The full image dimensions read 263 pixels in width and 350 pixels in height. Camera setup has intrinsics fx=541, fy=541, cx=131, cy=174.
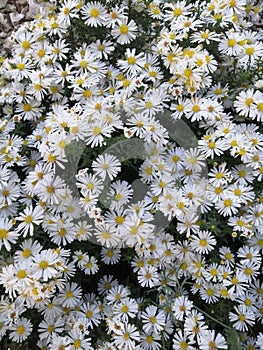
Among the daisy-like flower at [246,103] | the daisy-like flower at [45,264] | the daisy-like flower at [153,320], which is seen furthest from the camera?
the daisy-like flower at [246,103]

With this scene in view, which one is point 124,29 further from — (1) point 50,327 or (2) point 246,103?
(1) point 50,327

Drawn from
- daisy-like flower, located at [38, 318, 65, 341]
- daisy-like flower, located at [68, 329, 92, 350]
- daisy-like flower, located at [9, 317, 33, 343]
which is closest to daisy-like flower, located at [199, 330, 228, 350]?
daisy-like flower, located at [68, 329, 92, 350]

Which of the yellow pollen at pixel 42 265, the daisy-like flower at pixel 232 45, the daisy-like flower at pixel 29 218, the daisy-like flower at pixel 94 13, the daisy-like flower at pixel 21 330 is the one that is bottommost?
the daisy-like flower at pixel 21 330

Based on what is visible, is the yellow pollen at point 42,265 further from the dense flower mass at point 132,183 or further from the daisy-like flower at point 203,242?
the daisy-like flower at point 203,242

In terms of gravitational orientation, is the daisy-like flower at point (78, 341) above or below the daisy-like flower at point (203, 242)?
below

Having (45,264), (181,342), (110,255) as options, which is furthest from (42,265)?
(181,342)

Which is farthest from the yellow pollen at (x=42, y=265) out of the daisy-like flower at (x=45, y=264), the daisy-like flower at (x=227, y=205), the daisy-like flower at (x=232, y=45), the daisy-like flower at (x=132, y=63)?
the daisy-like flower at (x=232, y=45)

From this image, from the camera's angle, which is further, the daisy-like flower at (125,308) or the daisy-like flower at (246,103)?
the daisy-like flower at (246,103)
